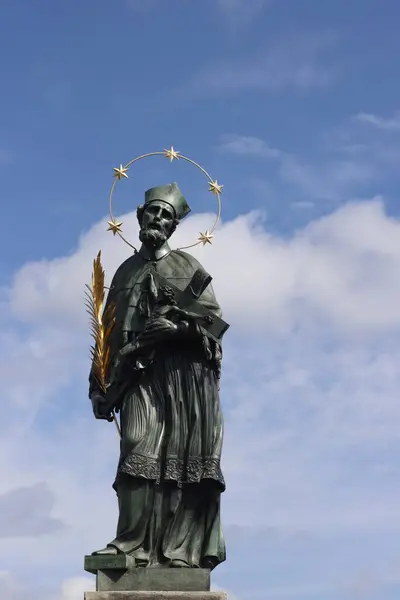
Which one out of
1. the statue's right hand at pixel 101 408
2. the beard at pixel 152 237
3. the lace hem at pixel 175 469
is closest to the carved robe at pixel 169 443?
the lace hem at pixel 175 469

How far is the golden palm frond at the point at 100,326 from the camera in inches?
520

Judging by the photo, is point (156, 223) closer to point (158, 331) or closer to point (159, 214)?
point (159, 214)

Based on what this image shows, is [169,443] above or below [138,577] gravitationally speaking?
above

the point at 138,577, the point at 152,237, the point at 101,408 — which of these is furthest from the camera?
the point at 152,237

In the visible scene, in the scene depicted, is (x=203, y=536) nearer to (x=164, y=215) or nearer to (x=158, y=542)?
(x=158, y=542)

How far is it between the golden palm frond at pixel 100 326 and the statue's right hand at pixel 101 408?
75 mm

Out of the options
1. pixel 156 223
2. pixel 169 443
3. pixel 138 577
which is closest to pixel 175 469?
pixel 169 443

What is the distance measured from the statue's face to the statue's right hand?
1.91 metres

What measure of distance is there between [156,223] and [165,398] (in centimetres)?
209

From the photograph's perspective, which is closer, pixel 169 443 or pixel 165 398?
pixel 169 443

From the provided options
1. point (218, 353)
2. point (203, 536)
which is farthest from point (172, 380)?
point (203, 536)

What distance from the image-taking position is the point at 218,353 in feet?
42.8

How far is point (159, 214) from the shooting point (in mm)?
13539

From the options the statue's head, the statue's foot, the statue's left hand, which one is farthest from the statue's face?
the statue's foot
